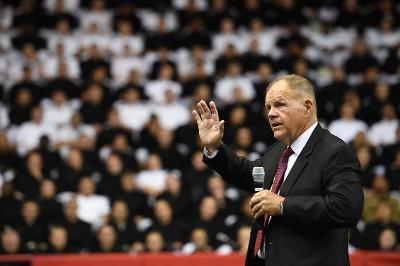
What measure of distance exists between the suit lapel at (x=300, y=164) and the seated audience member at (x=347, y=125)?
264 inches

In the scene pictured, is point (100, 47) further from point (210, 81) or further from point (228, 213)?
A: point (228, 213)

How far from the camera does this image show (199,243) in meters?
7.52

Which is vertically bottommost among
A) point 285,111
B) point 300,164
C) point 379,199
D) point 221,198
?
point 379,199

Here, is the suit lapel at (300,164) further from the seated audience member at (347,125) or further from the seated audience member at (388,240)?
the seated audience member at (347,125)

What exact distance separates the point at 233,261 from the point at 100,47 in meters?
6.46

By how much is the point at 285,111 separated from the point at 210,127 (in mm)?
379

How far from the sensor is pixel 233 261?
5.61 meters

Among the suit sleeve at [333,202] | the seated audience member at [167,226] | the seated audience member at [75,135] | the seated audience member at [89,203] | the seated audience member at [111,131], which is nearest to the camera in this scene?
the suit sleeve at [333,202]

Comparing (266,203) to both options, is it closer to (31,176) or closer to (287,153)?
(287,153)

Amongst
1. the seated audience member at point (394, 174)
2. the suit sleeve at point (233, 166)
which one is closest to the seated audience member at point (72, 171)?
the seated audience member at point (394, 174)

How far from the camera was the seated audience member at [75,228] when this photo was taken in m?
7.76

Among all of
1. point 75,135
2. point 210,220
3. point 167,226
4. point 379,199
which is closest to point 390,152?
point 379,199

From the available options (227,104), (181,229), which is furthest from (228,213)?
(227,104)

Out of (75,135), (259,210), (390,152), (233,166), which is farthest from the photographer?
(75,135)
